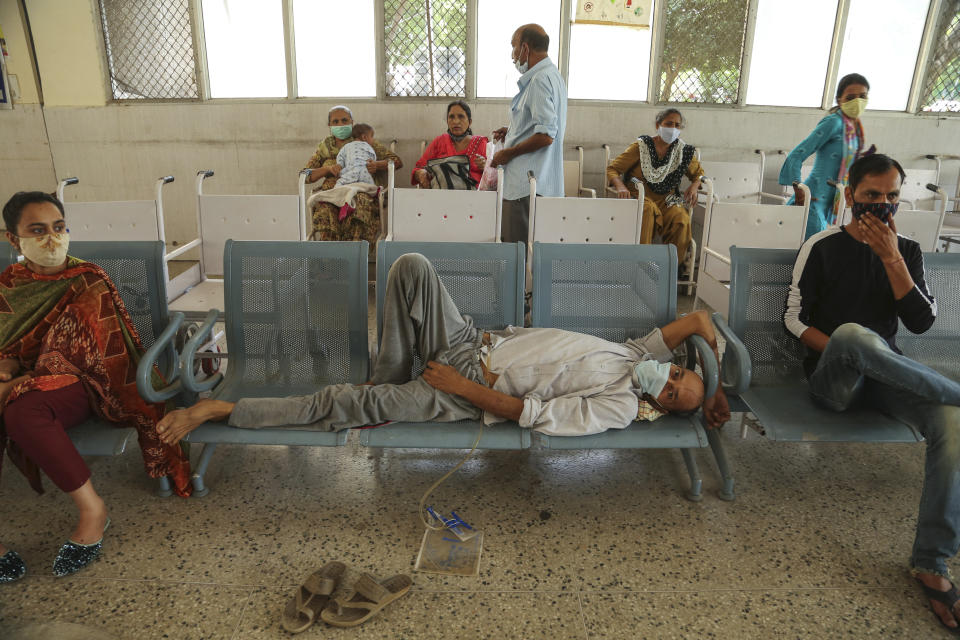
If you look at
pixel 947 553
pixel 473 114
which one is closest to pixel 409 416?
pixel 947 553

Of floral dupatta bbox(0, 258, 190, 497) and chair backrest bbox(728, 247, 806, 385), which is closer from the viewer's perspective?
floral dupatta bbox(0, 258, 190, 497)

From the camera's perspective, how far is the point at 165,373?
2.20m

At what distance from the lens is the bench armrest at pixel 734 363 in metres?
1.92

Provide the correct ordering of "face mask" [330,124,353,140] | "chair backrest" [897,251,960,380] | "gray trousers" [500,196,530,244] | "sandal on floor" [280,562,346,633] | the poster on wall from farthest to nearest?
the poster on wall < "face mask" [330,124,353,140] < "gray trousers" [500,196,530,244] < "chair backrest" [897,251,960,380] < "sandal on floor" [280,562,346,633]

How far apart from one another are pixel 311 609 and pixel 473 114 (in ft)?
14.2

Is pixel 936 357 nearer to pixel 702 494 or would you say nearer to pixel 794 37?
pixel 702 494

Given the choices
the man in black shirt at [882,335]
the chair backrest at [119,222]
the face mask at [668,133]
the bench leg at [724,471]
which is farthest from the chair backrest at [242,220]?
the face mask at [668,133]

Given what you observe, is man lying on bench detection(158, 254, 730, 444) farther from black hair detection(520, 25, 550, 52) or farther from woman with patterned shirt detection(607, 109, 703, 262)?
woman with patterned shirt detection(607, 109, 703, 262)

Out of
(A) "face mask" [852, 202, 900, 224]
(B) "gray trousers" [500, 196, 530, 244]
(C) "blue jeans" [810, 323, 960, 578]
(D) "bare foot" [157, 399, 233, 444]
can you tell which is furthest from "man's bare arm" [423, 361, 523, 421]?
(B) "gray trousers" [500, 196, 530, 244]

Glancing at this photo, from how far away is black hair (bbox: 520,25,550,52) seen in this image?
3395 millimetres

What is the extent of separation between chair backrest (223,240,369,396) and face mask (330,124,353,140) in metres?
2.67

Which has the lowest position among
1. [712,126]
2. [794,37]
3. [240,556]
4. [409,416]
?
[240,556]

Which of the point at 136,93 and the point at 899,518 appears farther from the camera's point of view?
the point at 136,93

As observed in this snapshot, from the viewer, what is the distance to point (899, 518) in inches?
78.8
